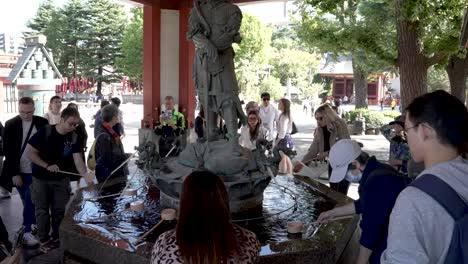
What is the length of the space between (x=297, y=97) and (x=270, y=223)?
3565 cm

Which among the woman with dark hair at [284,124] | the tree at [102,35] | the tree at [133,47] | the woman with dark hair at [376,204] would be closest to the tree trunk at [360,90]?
the woman with dark hair at [284,124]

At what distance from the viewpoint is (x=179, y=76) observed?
1148 cm

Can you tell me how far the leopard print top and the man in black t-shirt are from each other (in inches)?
115

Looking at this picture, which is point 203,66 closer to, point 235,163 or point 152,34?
point 235,163

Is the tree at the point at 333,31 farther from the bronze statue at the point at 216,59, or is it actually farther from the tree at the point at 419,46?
the bronze statue at the point at 216,59

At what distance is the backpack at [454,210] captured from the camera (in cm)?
141

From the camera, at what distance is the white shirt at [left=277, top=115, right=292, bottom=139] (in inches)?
310

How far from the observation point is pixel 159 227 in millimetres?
3822

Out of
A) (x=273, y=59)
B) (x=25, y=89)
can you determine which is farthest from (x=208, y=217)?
(x=273, y=59)

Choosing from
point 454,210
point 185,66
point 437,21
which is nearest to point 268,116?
point 437,21

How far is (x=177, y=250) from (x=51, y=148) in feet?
10.5

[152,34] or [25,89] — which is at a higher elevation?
[152,34]

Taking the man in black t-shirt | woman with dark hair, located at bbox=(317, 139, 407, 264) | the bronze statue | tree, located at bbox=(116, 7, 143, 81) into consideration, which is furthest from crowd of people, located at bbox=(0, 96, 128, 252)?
tree, located at bbox=(116, 7, 143, 81)

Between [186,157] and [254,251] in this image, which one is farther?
[186,157]
